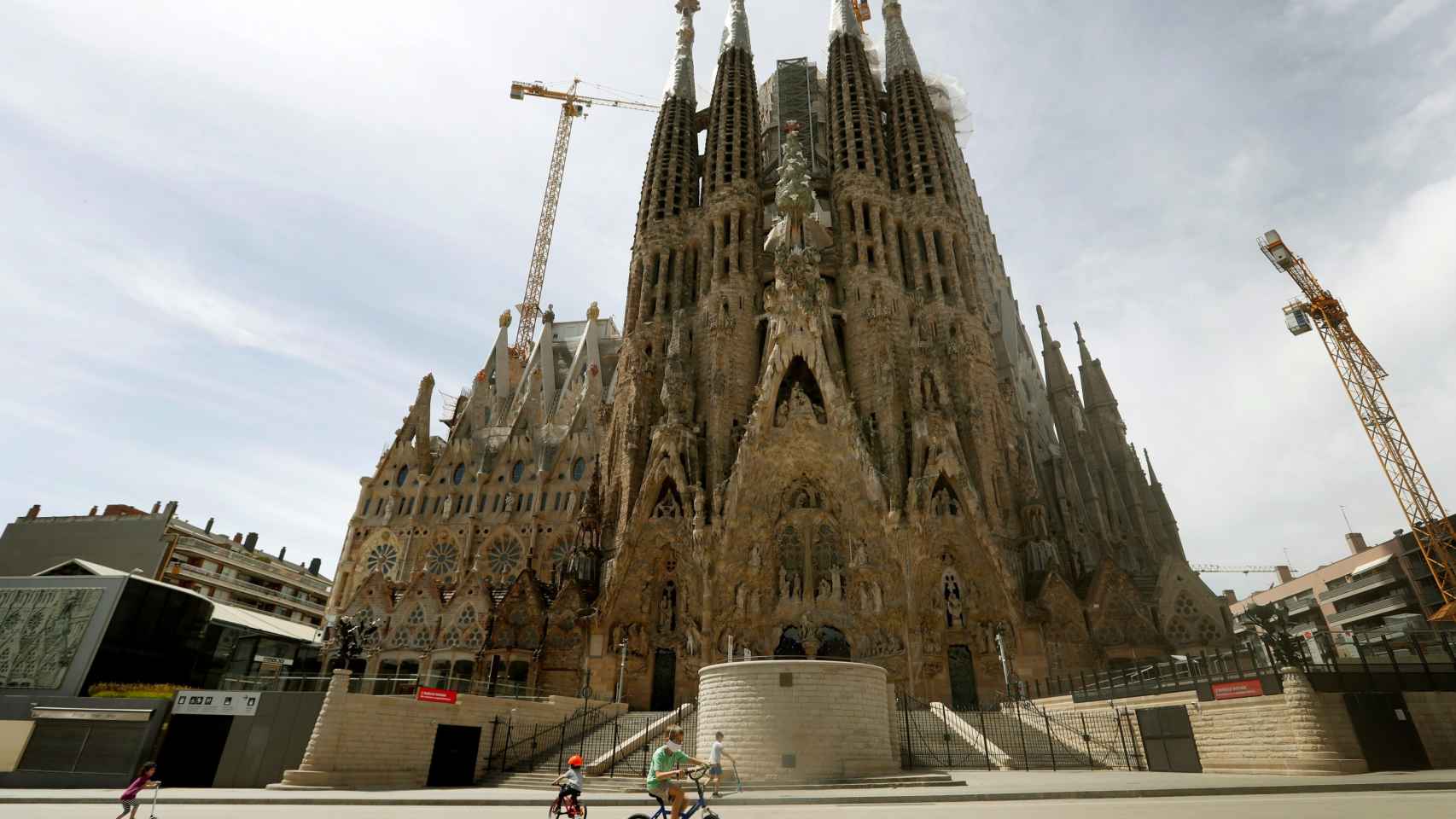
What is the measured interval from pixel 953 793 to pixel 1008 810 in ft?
8.67

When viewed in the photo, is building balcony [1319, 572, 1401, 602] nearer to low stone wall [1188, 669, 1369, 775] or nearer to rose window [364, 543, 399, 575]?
low stone wall [1188, 669, 1369, 775]

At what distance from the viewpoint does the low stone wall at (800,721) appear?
56.4 feet

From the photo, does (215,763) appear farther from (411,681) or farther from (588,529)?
(588,529)

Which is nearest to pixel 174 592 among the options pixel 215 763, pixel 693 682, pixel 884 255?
pixel 215 763

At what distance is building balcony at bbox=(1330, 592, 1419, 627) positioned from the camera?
53.7m

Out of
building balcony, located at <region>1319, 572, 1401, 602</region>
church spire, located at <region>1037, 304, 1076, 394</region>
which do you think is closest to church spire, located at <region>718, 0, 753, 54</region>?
church spire, located at <region>1037, 304, 1076, 394</region>

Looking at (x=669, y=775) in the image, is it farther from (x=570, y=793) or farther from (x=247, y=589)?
(x=247, y=589)

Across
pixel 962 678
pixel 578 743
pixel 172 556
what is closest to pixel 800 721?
pixel 578 743

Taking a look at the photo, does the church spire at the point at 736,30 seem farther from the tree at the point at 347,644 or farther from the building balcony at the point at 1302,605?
the building balcony at the point at 1302,605

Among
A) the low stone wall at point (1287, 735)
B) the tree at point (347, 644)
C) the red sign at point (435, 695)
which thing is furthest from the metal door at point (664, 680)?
the low stone wall at point (1287, 735)

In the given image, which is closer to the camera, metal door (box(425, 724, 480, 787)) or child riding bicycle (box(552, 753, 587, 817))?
child riding bicycle (box(552, 753, 587, 817))

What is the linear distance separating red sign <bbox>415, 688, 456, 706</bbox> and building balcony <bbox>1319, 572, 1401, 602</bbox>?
68463 mm

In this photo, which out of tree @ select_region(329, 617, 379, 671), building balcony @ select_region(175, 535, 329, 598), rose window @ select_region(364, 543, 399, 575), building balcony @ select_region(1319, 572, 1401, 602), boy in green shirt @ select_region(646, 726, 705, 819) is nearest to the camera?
boy in green shirt @ select_region(646, 726, 705, 819)

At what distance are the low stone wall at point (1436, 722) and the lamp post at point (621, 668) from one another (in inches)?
985
